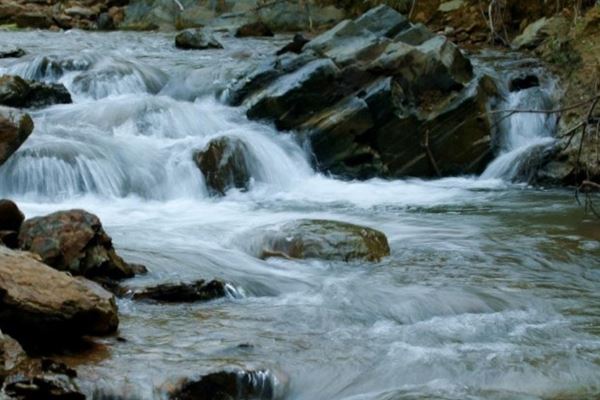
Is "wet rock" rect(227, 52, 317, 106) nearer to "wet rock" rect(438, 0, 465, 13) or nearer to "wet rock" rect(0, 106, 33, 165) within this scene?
"wet rock" rect(0, 106, 33, 165)

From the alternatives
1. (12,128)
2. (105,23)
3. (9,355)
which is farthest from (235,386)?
(105,23)

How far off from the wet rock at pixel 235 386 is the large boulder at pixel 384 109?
264 inches

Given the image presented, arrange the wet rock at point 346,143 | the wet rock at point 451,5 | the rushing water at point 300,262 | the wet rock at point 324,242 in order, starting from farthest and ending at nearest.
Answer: the wet rock at point 451,5, the wet rock at point 346,143, the wet rock at point 324,242, the rushing water at point 300,262

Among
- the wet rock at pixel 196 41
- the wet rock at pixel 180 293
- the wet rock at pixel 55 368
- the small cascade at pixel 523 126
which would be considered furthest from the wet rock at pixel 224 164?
the wet rock at pixel 196 41

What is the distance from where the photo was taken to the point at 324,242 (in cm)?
693

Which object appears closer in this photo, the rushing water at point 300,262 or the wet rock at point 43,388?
the wet rock at point 43,388

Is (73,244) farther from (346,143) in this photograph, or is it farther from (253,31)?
(253,31)

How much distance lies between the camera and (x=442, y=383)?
4398 millimetres

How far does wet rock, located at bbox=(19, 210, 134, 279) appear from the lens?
5.44 m

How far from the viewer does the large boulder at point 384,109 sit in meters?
11.0

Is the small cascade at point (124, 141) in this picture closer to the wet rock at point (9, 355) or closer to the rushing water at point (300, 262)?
the rushing water at point (300, 262)

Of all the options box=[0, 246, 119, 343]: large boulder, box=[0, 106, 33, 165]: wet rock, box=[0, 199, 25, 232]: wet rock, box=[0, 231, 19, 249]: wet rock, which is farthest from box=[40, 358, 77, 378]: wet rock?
box=[0, 106, 33, 165]: wet rock

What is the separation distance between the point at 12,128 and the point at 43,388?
4176 millimetres

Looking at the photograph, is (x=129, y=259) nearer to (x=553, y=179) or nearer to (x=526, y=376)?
(x=526, y=376)
